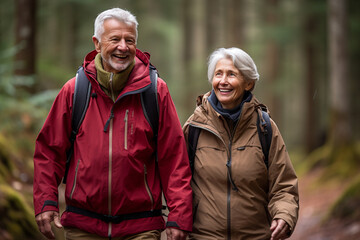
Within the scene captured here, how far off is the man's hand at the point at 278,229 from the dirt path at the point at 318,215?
4274mm

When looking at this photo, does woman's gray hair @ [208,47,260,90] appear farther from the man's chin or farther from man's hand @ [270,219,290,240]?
man's hand @ [270,219,290,240]

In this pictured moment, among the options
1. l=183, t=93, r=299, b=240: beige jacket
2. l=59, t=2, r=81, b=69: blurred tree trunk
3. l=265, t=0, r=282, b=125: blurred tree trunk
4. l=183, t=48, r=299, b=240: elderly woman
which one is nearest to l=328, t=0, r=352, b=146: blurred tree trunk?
l=265, t=0, r=282, b=125: blurred tree trunk

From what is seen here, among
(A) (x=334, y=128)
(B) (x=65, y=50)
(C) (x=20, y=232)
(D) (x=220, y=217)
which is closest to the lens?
(D) (x=220, y=217)

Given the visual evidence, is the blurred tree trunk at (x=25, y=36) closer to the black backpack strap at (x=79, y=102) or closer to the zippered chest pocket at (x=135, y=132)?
the black backpack strap at (x=79, y=102)

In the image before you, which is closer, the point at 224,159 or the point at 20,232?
the point at 224,159

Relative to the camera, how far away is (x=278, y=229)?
358cm

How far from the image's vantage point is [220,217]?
3.72 meters

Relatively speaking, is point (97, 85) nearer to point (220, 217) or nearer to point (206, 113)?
point (206, 113)

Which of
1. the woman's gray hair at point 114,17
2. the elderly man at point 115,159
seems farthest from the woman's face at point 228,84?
the woman's gray hair at point 114,17

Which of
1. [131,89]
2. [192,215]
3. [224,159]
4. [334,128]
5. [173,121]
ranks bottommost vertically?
[334,128]

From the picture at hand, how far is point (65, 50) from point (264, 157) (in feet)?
60.1

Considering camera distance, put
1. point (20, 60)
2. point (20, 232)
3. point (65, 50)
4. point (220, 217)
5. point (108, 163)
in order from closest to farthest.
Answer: point (108, 163)
point (220, 217)
point (20, 232)
point (20, 60)
point (65, 50)

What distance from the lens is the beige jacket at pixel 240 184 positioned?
3717 millimetres

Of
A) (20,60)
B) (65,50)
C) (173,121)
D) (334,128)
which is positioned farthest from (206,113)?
(65,50)
